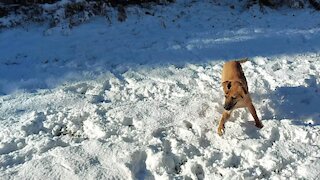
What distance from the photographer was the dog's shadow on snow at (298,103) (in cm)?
604

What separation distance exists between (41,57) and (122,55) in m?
1.44

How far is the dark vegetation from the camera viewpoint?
9.16m

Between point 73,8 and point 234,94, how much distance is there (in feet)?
17.0

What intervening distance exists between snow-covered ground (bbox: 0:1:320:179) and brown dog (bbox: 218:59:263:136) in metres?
0.21

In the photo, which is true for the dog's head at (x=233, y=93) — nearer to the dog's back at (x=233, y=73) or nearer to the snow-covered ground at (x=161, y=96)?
the dog's back at (x=233, y=73)

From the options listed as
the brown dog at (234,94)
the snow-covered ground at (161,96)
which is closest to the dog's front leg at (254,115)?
the brown dog at (234,94)

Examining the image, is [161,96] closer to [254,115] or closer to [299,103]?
[254,115]

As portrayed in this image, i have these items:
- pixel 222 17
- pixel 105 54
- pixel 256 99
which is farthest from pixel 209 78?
pixel 222 17

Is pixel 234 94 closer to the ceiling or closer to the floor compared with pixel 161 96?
closer to the ceiling

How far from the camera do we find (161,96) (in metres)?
6.84

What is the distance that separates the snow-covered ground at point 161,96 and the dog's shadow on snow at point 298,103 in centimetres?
2

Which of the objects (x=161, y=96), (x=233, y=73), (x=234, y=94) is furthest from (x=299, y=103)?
(x=161, y=96)

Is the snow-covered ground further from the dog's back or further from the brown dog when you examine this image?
the dog's back

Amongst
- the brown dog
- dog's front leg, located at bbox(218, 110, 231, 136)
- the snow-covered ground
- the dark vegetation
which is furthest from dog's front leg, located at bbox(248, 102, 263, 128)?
the dark vegetation
